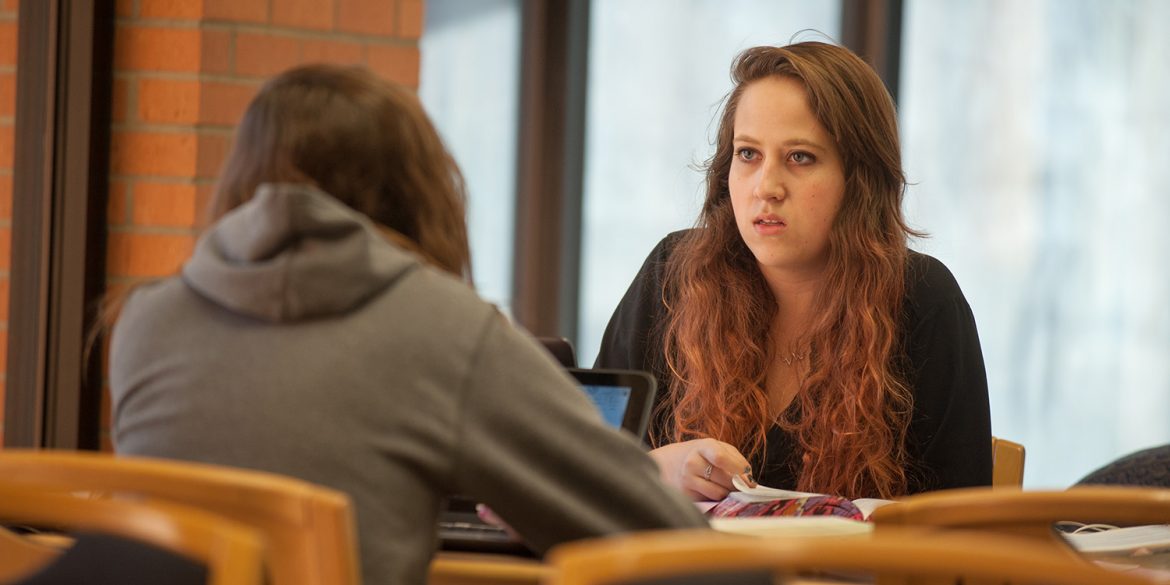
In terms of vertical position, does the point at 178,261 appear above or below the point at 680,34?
below

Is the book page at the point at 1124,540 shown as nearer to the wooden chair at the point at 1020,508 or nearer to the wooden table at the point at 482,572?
the wooden chair at the point at 1020,508

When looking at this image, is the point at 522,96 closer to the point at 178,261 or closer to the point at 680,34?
the point at 680,34

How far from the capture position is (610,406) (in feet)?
5.31

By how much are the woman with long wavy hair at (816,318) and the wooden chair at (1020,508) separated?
69 cm

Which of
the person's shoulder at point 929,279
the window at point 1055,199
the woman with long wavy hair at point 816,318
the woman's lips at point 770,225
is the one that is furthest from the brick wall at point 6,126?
the window at point 1055,199

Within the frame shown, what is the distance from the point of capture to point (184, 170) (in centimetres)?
248

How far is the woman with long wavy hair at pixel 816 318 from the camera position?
1.96 meters

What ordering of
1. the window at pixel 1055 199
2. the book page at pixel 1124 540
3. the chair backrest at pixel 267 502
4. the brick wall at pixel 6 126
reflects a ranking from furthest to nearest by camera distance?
the window at pixel 1055 199 → the brick wall at pixel 6 126 → the book page at pixel 1124 540 → the chair backrest at pixel 267 502

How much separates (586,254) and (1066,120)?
1.59 meters

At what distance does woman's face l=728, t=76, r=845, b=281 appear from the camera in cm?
204

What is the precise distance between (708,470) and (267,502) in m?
0.84

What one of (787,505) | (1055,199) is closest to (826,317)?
(787,505)

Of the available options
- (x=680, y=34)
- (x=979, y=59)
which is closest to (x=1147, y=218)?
(x=979, y=59)

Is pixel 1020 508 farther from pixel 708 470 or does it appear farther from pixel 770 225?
pixel 770 225
